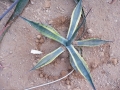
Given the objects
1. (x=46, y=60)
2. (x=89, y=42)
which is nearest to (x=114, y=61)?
(x=89, y=42)

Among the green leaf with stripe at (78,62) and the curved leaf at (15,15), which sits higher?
the curved leaf at (15,15)

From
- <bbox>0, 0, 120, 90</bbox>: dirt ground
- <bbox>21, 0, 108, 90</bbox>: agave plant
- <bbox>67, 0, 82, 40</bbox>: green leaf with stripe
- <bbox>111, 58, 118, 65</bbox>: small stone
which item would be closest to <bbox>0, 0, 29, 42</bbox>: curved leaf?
<bbox>0, 0, 120, 90</bbox>: dirt ground

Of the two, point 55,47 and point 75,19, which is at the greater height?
point 75,19

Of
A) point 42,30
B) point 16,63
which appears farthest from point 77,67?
point 16,63

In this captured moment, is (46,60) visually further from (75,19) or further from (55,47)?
(75,19)

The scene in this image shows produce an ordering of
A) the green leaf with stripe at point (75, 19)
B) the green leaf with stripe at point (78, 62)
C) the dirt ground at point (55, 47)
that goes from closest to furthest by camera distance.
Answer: the green leaf with stripe at point (78, 62) → the green leaf with stripe at point (75, 19) → the dirt ground at point (55, 47)

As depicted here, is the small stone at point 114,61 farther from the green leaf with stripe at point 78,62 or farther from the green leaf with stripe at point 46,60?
the green leaf with stripe at point 46,60

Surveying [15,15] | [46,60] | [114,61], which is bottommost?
[114,61]

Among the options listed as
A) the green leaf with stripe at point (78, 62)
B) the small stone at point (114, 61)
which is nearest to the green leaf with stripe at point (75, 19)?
the green leaf with stripe at point (78, 62)

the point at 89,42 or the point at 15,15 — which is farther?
the point at 15,15
